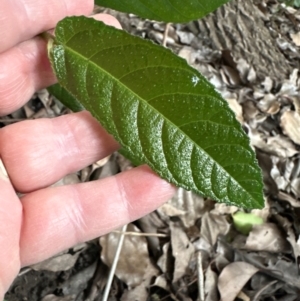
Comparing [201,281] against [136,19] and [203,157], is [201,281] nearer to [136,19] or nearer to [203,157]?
[203,157]

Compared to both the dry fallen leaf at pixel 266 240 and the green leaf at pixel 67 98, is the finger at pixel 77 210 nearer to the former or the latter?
the green leaf at pixel 67 98

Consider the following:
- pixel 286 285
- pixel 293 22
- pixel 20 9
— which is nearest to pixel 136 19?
pixel 293 22

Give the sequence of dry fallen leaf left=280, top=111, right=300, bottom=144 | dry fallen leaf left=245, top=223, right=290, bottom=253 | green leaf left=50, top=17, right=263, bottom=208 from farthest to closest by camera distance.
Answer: dry fallen leaf left=280, top=111, right=300, bottom=144 < dry fallen leaf left=245, top=223, right=290, bottom=253 < green leaf left=50, top=17, right=263, bottom=208

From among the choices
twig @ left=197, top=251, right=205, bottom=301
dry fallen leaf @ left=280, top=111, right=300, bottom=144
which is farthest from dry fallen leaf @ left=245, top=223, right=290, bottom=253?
dry fallen leaf @ left=280, top=111, right=300, bottom=144

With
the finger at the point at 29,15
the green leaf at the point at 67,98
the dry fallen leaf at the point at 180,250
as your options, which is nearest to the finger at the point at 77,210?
the green leaf at the point at 67,98

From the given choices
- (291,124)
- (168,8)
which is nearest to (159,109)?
(168,8)

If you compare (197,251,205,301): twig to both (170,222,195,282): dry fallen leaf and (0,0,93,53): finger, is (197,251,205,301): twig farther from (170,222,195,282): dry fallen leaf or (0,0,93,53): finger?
(0,0,93,53): finger

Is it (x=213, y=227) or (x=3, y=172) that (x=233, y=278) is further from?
(x=3, y=172)
